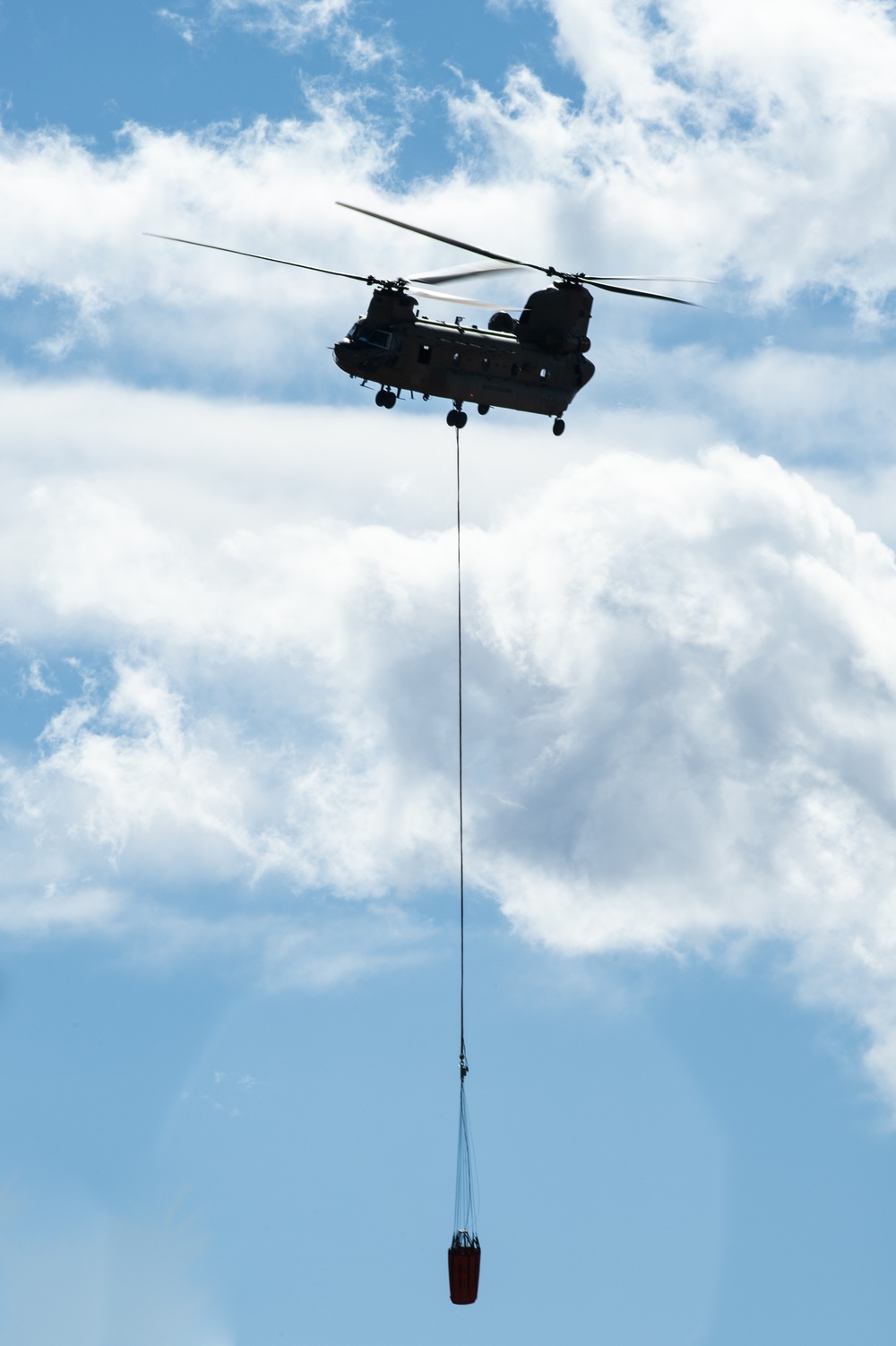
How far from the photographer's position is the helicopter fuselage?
68.6 metres

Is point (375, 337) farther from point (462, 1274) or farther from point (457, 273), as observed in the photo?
point (462, 1274)

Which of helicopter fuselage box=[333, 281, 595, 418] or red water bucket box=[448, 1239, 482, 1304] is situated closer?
red water bucket box=[448, 1239, 482, 1304]

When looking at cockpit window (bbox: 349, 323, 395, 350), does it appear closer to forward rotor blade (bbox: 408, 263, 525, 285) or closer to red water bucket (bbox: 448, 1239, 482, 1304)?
forward rotor blade (bbox: 408, 263, 525, 285)

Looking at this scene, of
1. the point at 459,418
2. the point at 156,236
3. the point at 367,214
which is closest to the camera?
the point at 156,236

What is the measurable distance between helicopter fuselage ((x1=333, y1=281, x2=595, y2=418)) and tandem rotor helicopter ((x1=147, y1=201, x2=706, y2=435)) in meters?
0.03

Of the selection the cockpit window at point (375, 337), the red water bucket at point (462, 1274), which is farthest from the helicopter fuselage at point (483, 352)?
the red water bucket at point (462, 1274)

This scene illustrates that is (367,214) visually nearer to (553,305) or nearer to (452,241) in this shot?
(452,241)

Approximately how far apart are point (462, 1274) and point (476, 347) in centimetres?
3456

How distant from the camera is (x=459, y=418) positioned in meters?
70.7

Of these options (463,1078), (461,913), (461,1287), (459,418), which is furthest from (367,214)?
(461,1287)

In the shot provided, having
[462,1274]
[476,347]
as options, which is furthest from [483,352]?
[462,1274]

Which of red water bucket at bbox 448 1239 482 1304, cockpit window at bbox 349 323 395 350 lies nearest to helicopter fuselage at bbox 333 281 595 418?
cockpit window at bbox 349 323 395 350

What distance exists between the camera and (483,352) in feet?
233

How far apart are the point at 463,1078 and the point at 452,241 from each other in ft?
100.0
